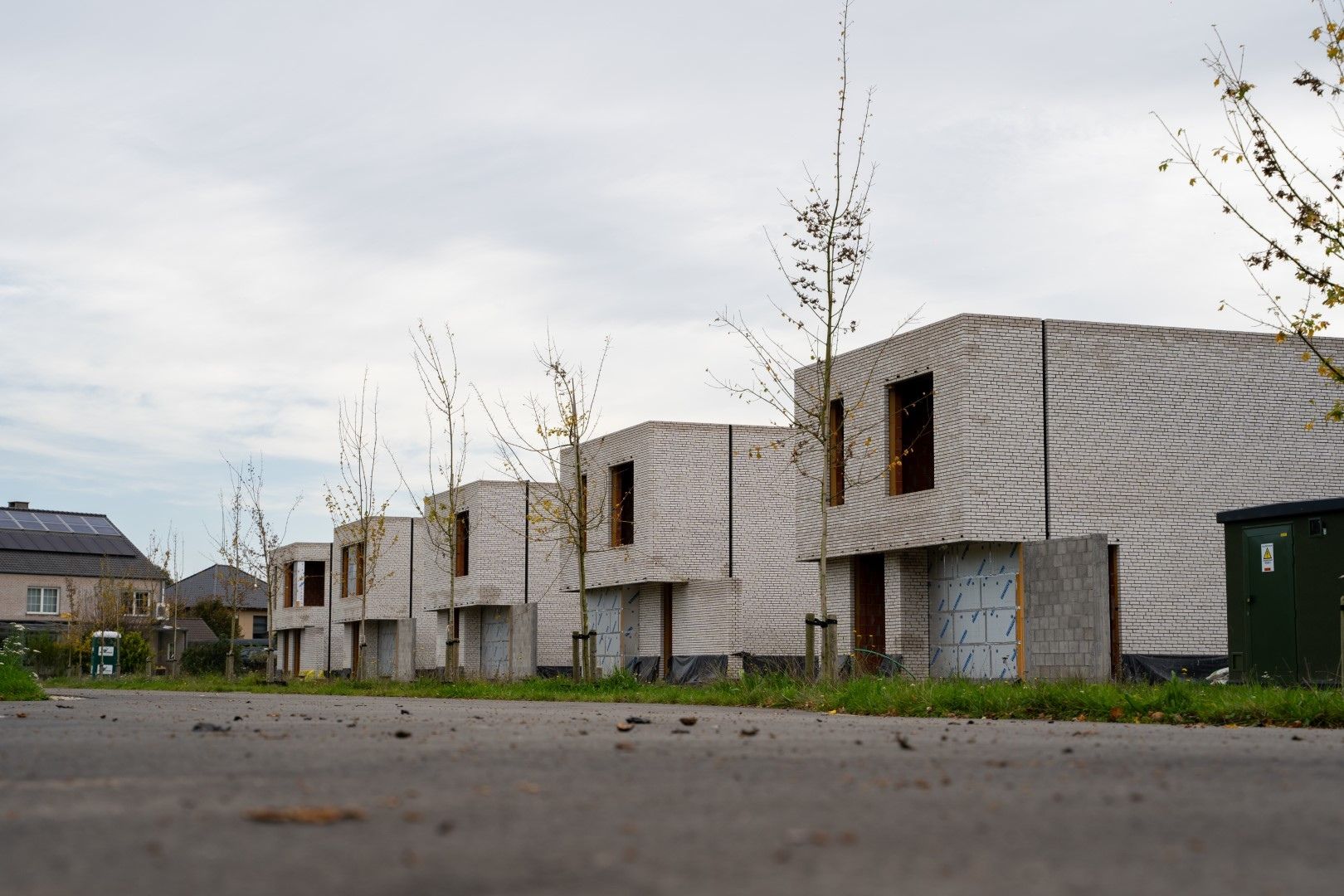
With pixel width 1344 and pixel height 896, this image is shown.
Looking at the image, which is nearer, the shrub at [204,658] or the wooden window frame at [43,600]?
the shrub at [204,658]

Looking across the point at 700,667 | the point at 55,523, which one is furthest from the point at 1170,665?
the point at 55,523

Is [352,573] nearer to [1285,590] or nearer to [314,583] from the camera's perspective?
[314,583]

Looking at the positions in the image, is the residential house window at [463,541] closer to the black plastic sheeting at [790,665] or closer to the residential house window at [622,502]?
the residential house window at [622,502]

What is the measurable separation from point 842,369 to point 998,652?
6.94m

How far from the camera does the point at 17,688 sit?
21.1m

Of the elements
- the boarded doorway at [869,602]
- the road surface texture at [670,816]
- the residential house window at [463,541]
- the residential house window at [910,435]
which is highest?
the residential house window at [910,435]

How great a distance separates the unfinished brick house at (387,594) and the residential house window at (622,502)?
12853 millimetres

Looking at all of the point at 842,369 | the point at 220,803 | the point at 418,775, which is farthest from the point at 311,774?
the point at 842,369

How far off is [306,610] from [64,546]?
18.1m

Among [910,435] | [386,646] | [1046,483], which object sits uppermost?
[910,435]

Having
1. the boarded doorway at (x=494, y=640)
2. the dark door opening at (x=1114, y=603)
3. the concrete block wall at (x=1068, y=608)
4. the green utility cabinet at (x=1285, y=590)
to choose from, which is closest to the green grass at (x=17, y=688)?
the concrete block wall at (x=1068, y=608)

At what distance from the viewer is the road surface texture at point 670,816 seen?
378 centimetres

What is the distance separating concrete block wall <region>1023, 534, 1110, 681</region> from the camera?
23.5 meters

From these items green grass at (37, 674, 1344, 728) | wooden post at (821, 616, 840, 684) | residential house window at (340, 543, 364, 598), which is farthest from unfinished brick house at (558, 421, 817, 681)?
residential house window at (340, 543, 364, 598)
